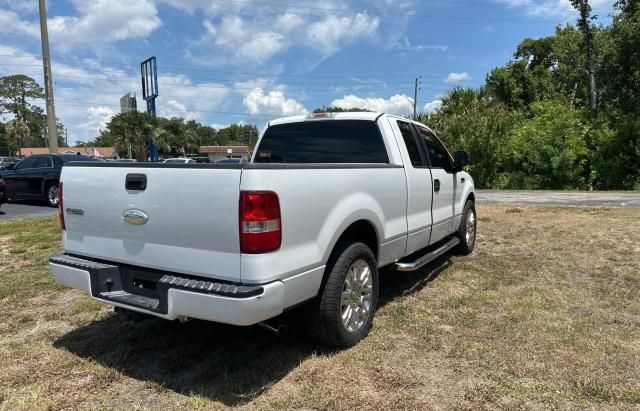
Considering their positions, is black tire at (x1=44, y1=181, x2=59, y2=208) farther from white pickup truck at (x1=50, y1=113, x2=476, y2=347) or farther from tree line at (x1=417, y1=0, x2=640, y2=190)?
tree line at (x1=417, y1=0, x2=640, y2=190)

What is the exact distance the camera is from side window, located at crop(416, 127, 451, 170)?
563cm

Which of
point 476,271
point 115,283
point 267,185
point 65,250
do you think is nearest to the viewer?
point 267,185

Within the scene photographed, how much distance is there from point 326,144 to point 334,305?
1.94 m

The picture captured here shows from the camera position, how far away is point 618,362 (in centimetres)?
362

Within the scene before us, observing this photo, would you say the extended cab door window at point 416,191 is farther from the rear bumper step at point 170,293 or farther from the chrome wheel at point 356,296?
the rear bumper step at point 170,293

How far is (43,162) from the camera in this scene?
14.9 metres

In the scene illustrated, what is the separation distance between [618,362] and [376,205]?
2.12 m

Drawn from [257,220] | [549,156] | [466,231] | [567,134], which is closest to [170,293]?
[257,220]

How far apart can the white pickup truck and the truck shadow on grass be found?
41 centimetres

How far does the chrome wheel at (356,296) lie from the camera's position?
3822 millimetres

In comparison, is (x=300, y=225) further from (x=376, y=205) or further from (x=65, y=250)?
(x=65, y=250)

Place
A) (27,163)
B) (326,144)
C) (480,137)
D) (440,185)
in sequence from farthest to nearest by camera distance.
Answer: (480,137)
(27,163)
(440,185)
(326,144)

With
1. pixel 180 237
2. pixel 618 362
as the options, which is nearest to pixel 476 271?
→ pixel 618 362

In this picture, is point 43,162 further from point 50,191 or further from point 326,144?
point 326,144
